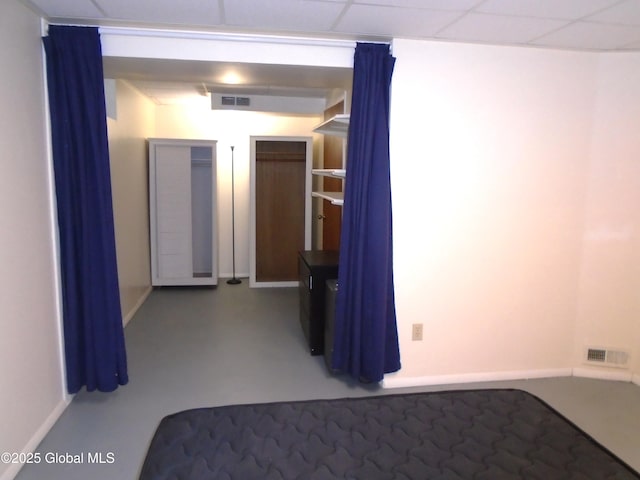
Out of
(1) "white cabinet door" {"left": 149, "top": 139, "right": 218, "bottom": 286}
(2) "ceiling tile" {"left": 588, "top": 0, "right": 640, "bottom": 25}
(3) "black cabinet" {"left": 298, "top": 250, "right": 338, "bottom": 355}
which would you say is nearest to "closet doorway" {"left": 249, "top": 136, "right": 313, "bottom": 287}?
(1) "white cabinet door" {"left": 149, "top": 139, "right": 218, "bottom": 286}

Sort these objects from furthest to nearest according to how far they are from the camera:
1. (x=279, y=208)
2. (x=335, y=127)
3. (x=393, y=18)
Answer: (x=279, y=208)
(x=335, y=127)
(x=393, y=18)

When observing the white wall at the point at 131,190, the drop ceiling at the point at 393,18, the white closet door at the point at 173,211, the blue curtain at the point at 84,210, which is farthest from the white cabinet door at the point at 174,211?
the blue curtain at the point at 84,210

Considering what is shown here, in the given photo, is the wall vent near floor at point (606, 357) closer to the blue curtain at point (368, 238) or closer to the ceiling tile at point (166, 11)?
the blue curtain at point (368, 238)

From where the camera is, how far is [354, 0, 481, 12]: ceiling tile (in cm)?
226

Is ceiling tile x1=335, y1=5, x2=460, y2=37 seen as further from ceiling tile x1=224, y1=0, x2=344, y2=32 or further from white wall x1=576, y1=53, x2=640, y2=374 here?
white wall x1=576, y1=53, x2=640, y2=374

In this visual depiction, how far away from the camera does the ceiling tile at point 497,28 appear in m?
2.50

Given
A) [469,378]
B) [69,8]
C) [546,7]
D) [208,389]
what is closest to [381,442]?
[469,378]

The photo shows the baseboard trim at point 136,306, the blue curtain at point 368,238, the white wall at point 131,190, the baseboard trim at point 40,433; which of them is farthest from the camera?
the baseboard trim at point 136,306

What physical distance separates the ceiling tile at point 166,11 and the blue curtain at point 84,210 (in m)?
0.29

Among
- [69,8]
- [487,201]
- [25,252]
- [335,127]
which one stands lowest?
[25,252]

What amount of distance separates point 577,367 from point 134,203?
4.42 metres

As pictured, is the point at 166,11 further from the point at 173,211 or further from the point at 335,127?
the point at 173,211

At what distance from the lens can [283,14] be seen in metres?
2.45

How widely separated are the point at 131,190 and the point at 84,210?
2102mm
